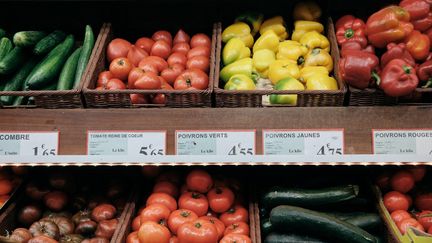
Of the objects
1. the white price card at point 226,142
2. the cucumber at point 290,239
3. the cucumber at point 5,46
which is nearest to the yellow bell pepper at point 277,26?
the white price card at point 226,142

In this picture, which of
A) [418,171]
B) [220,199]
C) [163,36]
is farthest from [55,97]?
[418,171]

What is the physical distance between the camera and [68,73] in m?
1.92

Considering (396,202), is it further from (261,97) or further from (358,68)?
(261,97)

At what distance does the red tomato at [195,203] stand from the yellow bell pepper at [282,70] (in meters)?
0.57

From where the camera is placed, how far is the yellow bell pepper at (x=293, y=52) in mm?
1985

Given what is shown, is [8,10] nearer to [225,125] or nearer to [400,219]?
[225,125]

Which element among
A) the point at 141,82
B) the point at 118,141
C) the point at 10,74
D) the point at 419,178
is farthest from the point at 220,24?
the point at 419,178

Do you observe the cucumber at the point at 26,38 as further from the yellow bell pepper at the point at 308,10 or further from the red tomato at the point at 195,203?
the yellow bell pepper at the point at 308,10

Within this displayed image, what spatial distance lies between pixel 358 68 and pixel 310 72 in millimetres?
267

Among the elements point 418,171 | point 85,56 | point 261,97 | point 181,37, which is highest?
point 181,37

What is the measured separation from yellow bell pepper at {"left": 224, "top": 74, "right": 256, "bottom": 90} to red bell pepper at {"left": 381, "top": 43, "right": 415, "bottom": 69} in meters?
0.49

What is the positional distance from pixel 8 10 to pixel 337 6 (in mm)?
1538

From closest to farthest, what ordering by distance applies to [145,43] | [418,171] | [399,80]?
[399,80]
[418,171]
[145,43]

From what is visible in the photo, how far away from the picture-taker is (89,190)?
214 centimetres
